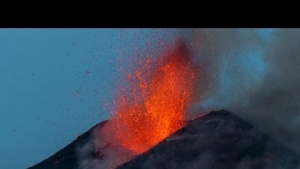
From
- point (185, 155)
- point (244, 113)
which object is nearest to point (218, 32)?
point (244, 113)

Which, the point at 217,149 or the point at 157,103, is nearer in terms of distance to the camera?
the point at 217,149

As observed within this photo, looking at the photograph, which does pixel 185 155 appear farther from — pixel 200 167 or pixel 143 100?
pixel 143 100

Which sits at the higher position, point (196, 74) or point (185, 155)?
point (196, 74)

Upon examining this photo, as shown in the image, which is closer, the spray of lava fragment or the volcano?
the volcano
